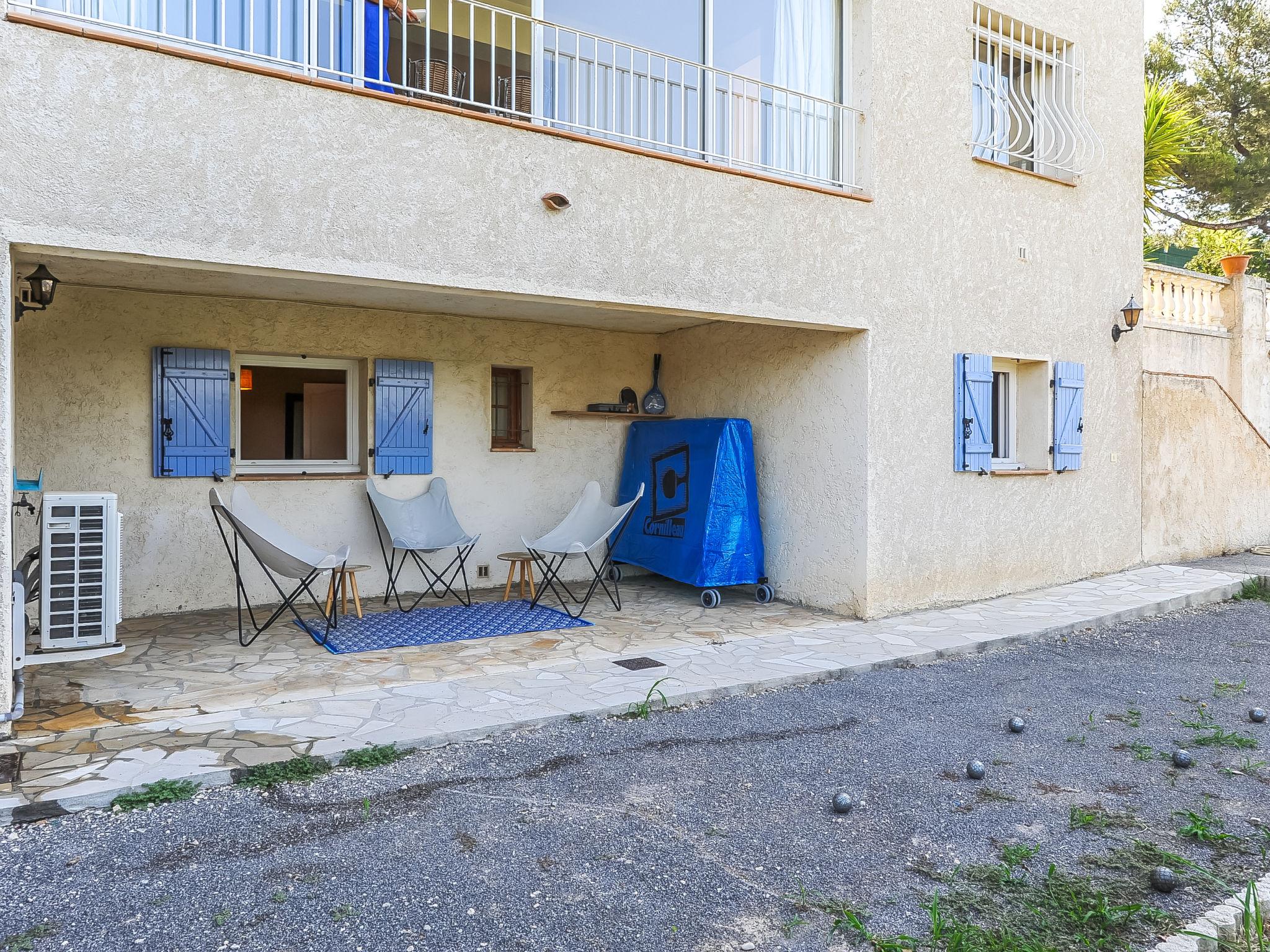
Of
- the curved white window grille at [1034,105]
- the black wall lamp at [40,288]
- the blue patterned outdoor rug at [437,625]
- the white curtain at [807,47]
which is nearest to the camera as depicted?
the black wall lamp at [40,288]

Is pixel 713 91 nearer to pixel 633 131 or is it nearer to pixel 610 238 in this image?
pixel 633 131

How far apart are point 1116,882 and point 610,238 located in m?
4.02

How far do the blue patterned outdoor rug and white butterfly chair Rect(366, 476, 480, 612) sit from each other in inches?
8.6

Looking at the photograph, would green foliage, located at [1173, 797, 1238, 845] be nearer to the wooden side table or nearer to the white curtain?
the wooden side table

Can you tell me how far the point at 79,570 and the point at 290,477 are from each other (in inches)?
99.2

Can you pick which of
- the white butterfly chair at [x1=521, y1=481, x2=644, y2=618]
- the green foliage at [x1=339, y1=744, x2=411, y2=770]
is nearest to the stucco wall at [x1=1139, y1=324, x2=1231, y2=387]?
the white butterfly chair at [x1=521, y1=481, x2=644, y2=618]

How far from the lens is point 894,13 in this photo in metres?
6.41

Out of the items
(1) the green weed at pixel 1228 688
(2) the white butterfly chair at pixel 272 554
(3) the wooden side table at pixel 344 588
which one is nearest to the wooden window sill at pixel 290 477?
(2) the white butterfly chair at pixel 272 554

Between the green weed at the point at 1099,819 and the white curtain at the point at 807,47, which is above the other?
the white curtain at the point at 807,47

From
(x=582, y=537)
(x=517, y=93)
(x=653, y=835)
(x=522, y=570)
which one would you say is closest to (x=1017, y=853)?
(x=653, y=835)

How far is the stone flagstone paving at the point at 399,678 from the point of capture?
3.57 metres

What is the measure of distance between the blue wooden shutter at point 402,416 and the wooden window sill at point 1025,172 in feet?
15.6

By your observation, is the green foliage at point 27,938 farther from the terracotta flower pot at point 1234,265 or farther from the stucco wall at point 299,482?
the terracotta flower pot at point 1234,265

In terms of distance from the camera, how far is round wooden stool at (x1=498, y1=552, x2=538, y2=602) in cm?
676
